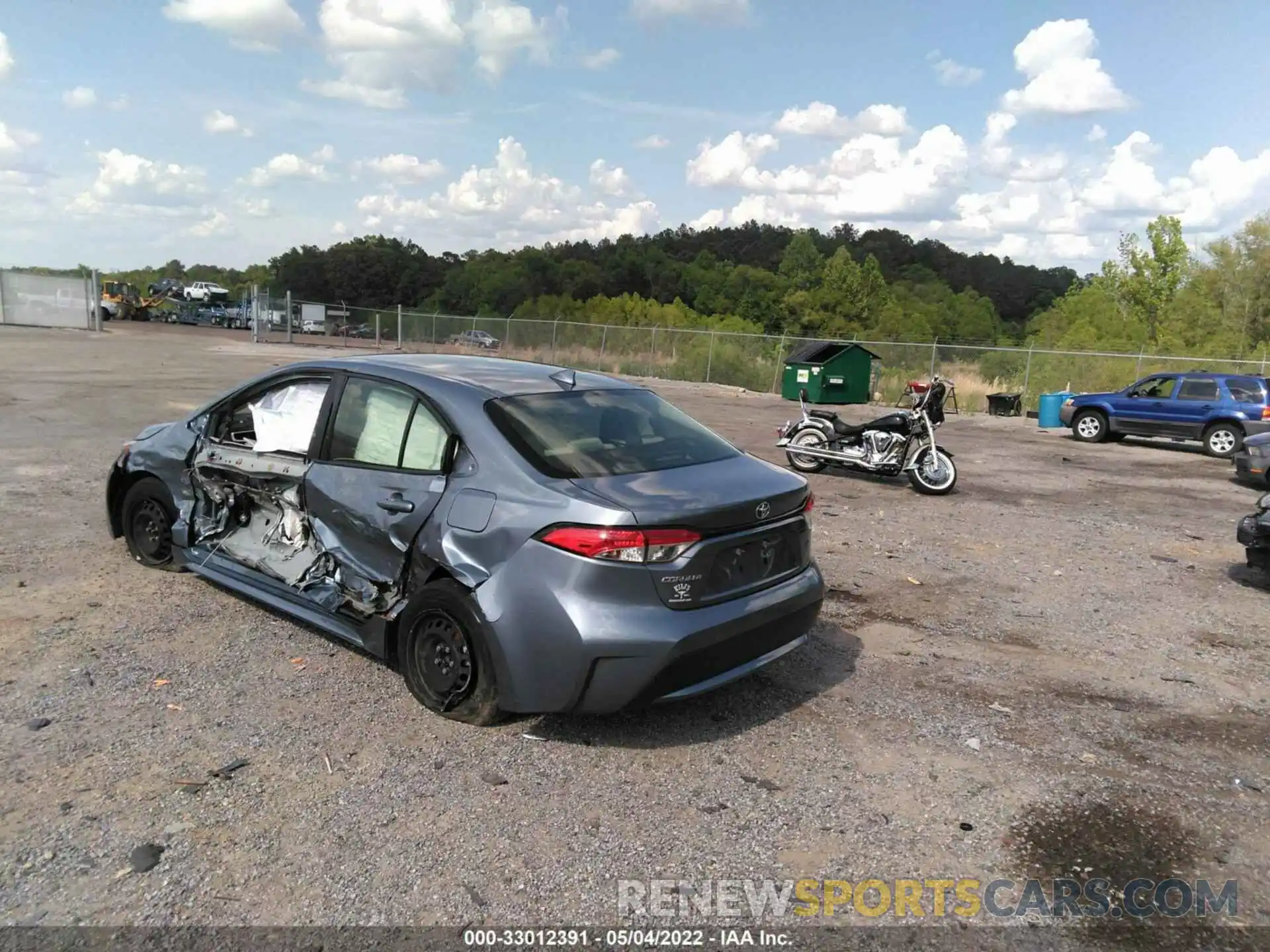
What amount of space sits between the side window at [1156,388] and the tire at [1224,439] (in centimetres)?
124

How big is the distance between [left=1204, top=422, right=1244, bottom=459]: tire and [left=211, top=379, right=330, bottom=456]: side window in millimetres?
17381

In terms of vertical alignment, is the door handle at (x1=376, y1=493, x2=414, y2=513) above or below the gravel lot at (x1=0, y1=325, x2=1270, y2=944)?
above

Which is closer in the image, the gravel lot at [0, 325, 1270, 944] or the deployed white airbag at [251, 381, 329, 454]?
the gravel lot at [0, 325, 1270, 944]

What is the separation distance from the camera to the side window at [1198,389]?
1734 centimetres

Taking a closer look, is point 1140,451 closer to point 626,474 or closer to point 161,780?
point 626,474

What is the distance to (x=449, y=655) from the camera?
4.02m

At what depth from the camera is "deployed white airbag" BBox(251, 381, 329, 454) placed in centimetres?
495

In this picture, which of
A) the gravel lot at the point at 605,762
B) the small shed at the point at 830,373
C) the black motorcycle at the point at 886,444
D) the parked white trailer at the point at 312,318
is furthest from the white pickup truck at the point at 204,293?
the gravel lot at the point at 605,762

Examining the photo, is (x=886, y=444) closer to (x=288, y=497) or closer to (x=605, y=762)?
(x=288, y=497)

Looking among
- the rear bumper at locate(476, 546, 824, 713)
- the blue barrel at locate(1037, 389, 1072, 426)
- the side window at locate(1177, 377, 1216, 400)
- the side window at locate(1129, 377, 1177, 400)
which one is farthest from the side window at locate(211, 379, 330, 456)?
the blue barrel at locate(1037, 389, 1072, 426)

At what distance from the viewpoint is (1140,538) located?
29.1 feet

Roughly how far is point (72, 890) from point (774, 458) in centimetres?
1196

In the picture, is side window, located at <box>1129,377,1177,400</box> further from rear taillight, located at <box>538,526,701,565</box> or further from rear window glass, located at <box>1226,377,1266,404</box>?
rear taillight, located at <box>538,526,701,565</box>

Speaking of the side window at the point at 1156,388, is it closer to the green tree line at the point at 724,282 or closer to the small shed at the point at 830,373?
the small shed at the point at 830,373
